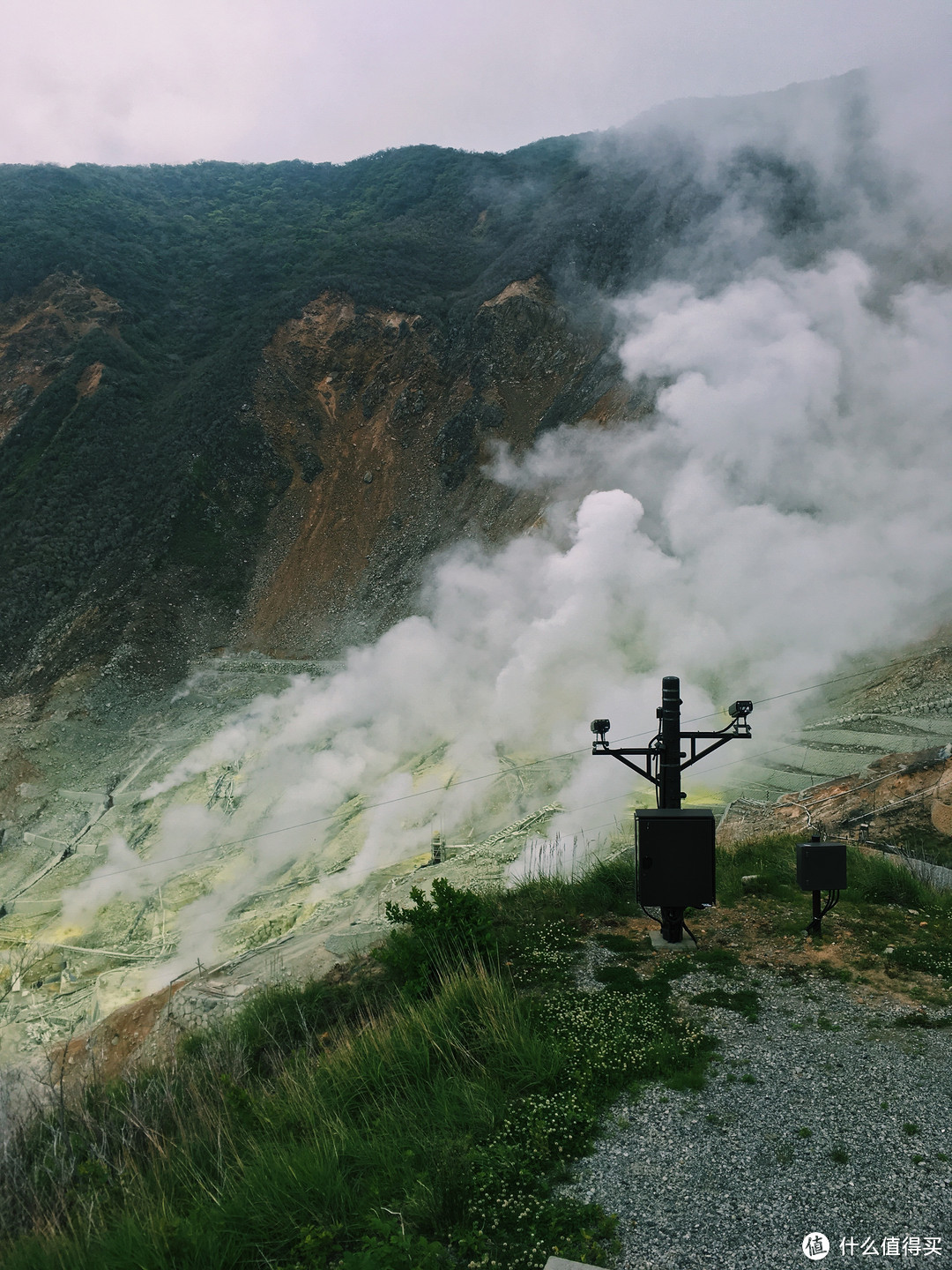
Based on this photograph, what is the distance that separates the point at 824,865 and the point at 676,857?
1677mm

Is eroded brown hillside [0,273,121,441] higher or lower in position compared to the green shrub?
higher

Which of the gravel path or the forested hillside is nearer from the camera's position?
the gravel path

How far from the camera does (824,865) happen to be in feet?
26.4

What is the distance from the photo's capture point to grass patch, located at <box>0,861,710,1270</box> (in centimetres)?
436

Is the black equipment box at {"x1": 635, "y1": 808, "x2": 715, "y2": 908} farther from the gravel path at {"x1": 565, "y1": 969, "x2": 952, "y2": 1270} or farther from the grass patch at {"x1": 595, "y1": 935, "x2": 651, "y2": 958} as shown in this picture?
the gravel path at {"x1": 565, "y1": 969, "x2": 952, "y2": 1270}

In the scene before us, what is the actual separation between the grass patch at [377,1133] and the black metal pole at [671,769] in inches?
34.7

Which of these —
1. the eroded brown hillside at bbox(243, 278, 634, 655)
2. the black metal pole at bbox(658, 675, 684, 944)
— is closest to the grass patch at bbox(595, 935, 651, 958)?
the black metal pole at bbox(658, 675, 684, 944)

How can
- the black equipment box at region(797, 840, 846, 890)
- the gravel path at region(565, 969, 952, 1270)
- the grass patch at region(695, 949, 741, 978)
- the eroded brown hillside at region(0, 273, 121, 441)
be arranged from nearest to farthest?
the gravel path at region(565, 969, 952, 1270) < the grass patch at region(695, 949, 741, 978) < the black equipment box at region(797, 840, 846, 890) < the eroded brown hillside at region(0, 273, 121, 441)

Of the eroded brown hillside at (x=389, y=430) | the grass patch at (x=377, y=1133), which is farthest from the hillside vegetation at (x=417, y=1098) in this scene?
the eroded brown hillside at (x=389, y=430)

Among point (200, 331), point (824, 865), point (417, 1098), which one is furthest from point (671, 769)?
point (200, 331)

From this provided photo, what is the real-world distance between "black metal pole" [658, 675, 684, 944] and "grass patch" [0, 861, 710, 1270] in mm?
882

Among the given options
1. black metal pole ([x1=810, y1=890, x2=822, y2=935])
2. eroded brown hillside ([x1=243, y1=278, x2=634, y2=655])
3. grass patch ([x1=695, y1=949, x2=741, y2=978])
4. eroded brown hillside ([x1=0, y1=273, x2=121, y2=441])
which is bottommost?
grass patch ([x1=695, y1=949, x2=741, y2=978])

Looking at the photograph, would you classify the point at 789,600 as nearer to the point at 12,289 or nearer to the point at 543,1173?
the point at 543,1173

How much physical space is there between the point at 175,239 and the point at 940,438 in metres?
47.4
